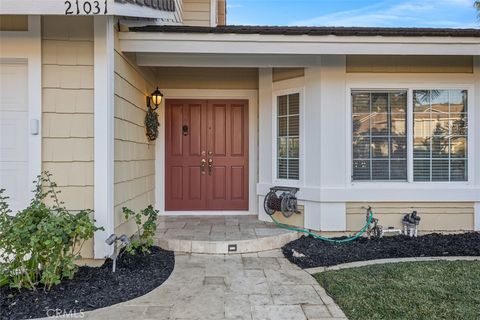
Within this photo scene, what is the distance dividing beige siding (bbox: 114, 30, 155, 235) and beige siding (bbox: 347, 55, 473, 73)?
3.01m

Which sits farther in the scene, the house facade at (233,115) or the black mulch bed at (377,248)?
the black mulch bed at (377,248)

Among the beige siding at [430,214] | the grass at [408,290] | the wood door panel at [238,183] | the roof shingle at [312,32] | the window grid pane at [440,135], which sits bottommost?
the grass at [408,290]

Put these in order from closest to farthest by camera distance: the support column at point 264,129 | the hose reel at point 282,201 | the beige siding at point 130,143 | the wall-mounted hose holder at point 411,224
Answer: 1. the beige siding at point 130,143
2. the wall-mounted hose holder at point 411,224
3. the hose reel at point 282,201
4. the support column at point 264,129

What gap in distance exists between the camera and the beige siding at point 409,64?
16.7 ft

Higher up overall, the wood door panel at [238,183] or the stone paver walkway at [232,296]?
the wood door panel at [238,183]

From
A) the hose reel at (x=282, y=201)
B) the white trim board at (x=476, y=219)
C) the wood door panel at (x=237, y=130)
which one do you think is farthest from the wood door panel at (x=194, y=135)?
the white trim board at (x=476, y=219)

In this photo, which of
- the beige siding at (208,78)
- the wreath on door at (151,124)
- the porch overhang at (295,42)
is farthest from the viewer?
the beige siding at (208,78)

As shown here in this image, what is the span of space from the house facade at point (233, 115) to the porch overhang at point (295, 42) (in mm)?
17

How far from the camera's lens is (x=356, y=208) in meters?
5.16

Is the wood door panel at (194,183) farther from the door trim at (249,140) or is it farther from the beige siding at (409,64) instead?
the beige siding at (409,64)

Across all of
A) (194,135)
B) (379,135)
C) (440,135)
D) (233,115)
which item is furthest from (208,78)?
(440,135)

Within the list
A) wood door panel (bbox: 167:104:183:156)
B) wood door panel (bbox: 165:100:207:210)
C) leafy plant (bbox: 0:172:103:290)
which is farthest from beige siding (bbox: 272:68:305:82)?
leafy plant (bbox: 0:172:103:290)

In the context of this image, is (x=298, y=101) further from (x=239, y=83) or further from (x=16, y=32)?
(x=16, y=32)

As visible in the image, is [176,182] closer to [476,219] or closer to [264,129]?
[264,129]
